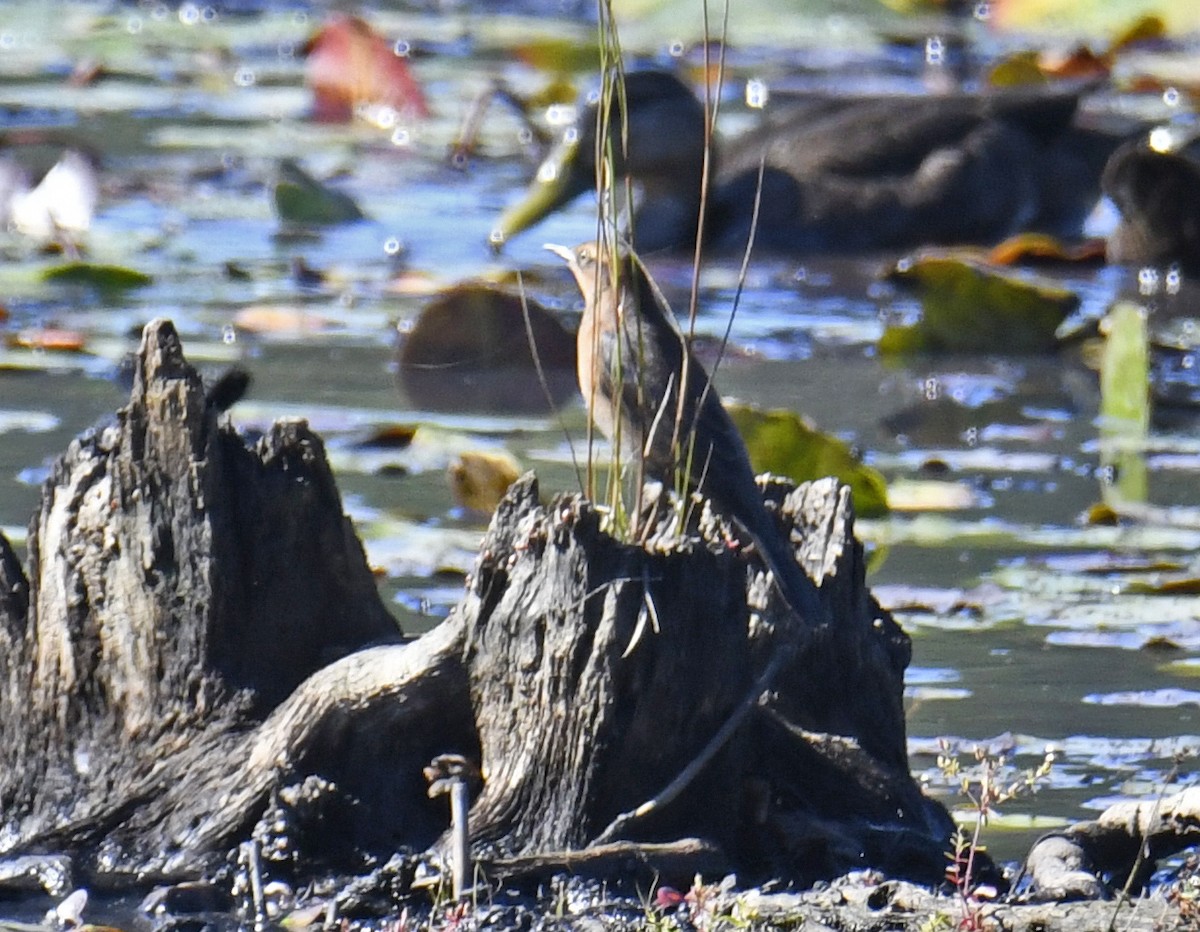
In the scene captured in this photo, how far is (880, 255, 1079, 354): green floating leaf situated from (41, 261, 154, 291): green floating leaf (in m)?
2.81

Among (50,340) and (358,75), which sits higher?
(358,75)

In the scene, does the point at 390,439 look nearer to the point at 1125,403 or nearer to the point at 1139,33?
the point at 1125,403

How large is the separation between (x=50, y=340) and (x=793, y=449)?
10.1 feet

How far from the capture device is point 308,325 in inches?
334

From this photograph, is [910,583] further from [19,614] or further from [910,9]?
[910,9]

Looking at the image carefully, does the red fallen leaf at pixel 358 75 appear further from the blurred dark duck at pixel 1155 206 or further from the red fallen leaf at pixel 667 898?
the red fallen leaf at pixel 667 898

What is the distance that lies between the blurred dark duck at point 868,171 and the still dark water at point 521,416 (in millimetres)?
318

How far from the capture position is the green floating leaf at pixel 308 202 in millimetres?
10242

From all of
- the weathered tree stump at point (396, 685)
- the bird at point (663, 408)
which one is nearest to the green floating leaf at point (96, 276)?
the bird at point (663, 408)

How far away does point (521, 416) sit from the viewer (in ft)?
23.9

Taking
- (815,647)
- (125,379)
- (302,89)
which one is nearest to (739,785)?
(815,647)

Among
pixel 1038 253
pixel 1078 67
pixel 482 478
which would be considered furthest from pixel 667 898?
pixel 1078 67

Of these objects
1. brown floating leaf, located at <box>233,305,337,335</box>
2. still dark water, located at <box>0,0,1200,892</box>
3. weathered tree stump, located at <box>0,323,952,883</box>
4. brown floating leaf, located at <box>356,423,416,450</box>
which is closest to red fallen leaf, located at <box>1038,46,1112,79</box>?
still dark water, located at <box>0,0,1200,892</box>

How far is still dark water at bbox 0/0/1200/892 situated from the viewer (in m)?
4.96
